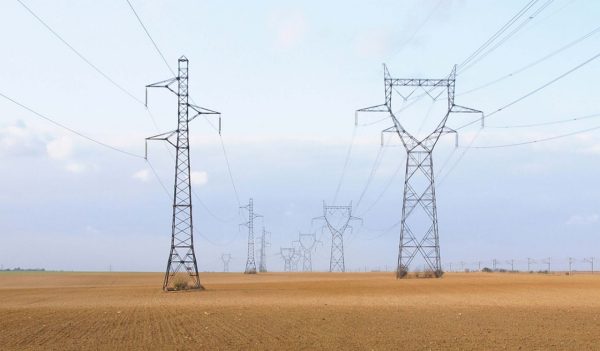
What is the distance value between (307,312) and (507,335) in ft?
45.7

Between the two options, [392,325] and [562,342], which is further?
[392,325]

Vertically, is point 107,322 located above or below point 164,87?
below

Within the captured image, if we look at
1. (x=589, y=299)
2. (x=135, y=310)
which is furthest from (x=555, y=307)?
(x=135, y=310)

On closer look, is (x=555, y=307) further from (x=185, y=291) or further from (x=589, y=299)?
(x=185, y=291)

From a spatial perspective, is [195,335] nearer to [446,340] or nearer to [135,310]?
[446,340]

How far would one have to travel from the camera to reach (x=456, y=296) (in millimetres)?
54438

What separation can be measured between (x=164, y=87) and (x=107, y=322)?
30.7 m

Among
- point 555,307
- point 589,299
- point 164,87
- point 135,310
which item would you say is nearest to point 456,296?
point 589,299

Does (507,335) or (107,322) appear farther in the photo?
(107,322)

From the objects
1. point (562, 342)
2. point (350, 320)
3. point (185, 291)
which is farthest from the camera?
point (185, 291)

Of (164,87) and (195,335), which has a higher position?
(164,87)

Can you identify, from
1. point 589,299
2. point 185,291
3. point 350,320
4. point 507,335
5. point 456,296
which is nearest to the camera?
point 507,335

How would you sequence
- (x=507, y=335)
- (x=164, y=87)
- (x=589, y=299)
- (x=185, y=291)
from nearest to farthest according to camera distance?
1. (x=507, y=335)
2. (x=589, y=299)
3. (x=164, y=87)
4. (x=185, y=291)

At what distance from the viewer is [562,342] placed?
24.9m
